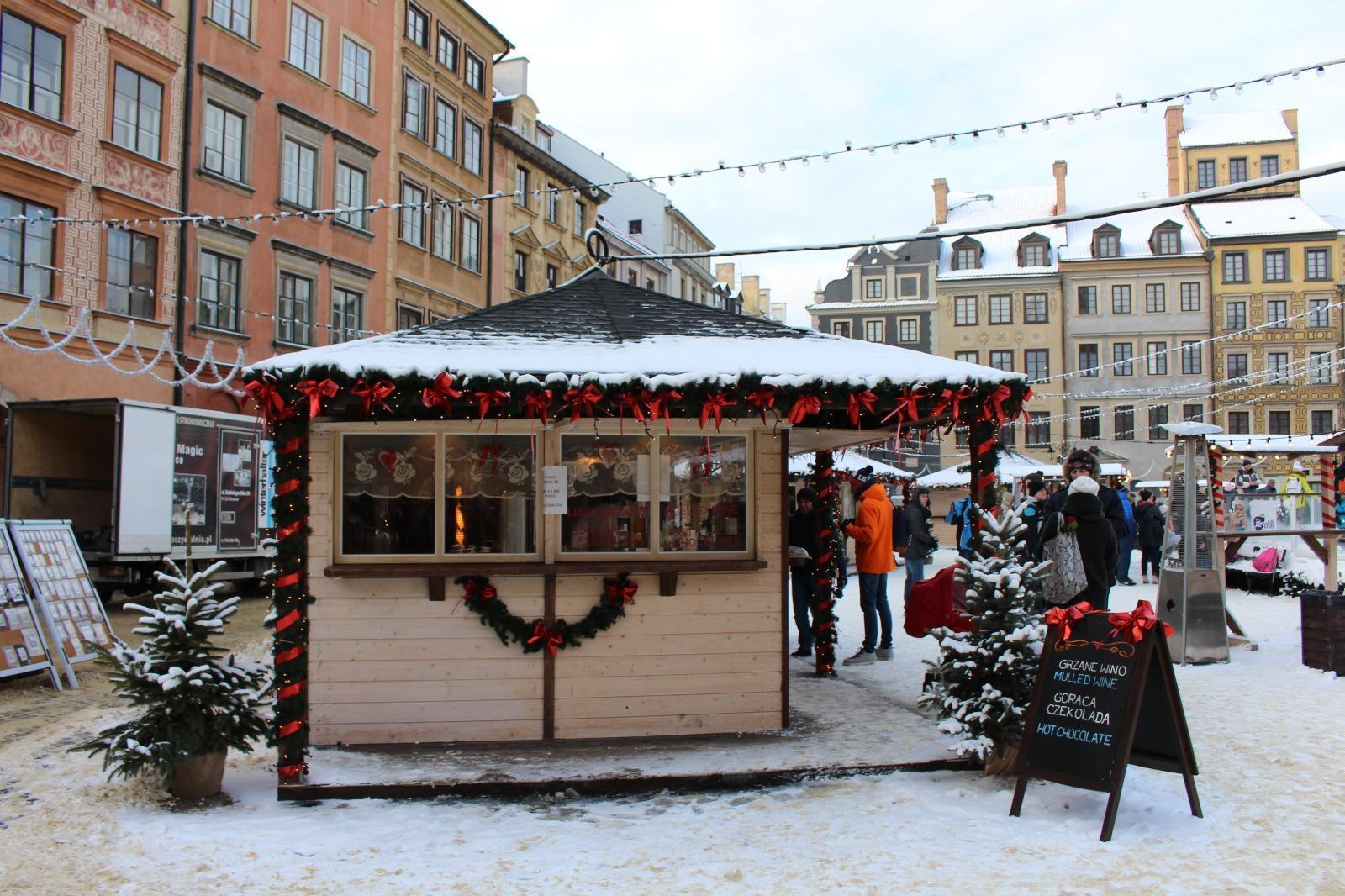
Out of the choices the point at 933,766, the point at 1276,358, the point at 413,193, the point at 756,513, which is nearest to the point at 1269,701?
the point at 933,766

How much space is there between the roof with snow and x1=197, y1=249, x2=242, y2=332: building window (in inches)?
585

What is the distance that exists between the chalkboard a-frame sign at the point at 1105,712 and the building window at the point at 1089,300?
49706mm

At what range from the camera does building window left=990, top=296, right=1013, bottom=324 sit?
52.7 meters

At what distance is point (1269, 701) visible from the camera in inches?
348

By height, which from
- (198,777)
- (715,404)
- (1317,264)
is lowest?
(198,777)

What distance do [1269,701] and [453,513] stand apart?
6552mm

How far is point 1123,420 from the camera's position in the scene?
51.4m

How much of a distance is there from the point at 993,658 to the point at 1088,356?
49396 mm

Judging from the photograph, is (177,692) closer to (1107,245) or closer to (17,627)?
(17,627)

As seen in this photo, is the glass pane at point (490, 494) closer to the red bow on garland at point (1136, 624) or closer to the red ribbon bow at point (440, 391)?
the red ribbon bow at point (440, 391)

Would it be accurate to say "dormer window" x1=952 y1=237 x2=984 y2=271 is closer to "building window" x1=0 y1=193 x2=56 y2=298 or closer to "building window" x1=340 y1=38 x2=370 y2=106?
"building window" x1=340 y1=38 x2=370 y2=106

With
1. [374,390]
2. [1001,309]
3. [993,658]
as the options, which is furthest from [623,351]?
[1001,309]

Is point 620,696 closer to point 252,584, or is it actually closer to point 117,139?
point 252,584

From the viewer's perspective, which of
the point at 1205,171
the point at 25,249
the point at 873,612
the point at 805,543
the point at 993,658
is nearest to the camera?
the point at 993,658
